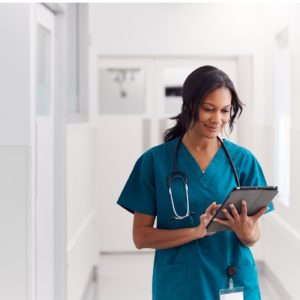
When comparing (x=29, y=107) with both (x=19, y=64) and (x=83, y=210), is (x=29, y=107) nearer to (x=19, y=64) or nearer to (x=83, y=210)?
(x=19, y=64)

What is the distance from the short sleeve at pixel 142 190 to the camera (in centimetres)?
180

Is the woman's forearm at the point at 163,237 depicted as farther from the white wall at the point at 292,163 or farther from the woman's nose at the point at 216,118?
the white wall at the point at 292,163

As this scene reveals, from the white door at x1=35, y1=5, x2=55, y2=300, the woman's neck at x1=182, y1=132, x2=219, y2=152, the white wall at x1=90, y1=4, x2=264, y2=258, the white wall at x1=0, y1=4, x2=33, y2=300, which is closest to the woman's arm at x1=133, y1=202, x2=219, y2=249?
the woman's neck at x1=182, y1=132, x2=219, y2=152

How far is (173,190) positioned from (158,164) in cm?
Answer: 10

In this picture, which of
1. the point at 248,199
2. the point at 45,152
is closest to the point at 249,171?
the point at 248,199

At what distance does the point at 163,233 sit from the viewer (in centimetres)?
171

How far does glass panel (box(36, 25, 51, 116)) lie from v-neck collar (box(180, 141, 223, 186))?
3.78ft

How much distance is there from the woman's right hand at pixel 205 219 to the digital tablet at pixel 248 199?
0.01 metres

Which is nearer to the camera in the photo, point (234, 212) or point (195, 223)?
point (234, 212)

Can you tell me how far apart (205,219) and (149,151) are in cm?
32

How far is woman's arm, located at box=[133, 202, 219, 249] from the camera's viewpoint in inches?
64.6

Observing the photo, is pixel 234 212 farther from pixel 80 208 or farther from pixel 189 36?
pixel 189 36

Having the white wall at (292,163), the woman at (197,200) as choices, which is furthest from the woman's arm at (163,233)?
the white wall at (292,163)

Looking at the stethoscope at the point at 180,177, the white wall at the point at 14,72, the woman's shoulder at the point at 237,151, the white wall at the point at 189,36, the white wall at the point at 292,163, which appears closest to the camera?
the stethoscope at the point at 180,177
